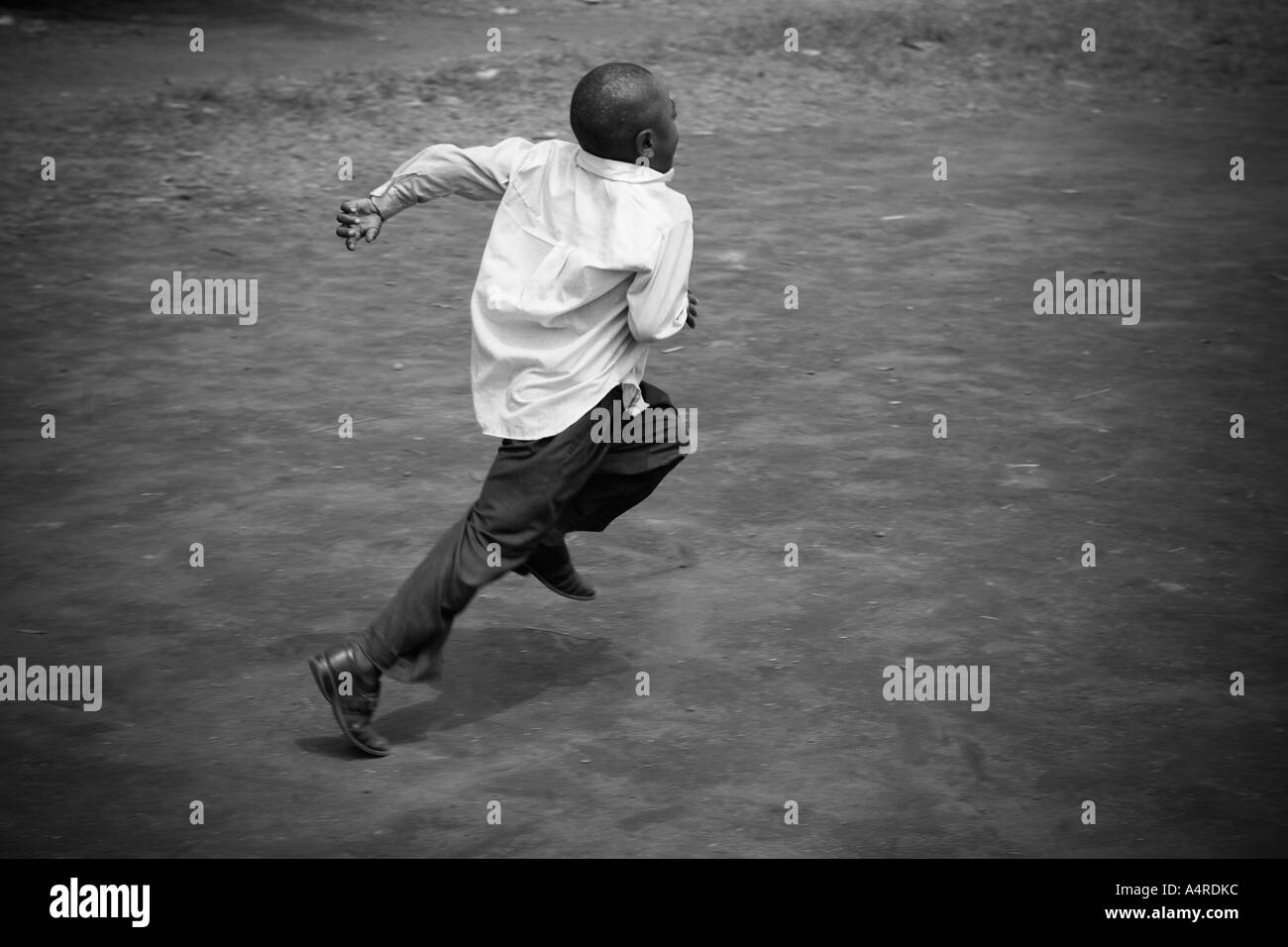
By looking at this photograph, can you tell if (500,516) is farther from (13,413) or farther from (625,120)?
(13,413)

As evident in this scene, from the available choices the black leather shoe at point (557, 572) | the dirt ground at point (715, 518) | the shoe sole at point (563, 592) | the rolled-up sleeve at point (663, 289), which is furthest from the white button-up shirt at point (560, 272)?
the dirt ground at point (715, 518)

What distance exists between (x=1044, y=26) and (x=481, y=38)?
4.50 meters

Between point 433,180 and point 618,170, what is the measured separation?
0.55m

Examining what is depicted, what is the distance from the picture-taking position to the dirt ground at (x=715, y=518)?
4.25m

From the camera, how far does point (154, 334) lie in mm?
7543

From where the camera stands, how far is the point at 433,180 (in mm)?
4473

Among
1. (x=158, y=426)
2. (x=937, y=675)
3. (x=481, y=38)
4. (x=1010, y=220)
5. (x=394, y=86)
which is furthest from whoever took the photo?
(x=481, y=38)

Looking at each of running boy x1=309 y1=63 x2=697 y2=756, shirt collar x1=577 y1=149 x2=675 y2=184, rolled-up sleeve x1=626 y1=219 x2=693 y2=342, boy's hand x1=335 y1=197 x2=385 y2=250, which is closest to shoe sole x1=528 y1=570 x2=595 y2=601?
running boy x1=309 y1=63 x2=697 y2=756

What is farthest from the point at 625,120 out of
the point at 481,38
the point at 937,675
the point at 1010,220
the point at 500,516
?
the point at 481,38

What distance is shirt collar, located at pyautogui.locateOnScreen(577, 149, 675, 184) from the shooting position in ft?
14.0

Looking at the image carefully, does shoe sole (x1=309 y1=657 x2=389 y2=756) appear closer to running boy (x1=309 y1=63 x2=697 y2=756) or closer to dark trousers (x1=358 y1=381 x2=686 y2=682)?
running boy (x1=309 y1=63 x2=697 y2=756)

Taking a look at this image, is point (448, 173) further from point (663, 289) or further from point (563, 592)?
point (563, 592)

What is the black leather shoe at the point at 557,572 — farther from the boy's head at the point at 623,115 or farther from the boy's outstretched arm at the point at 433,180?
the boy's head at the point at 623,115

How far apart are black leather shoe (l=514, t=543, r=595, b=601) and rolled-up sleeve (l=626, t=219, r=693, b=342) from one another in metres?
0.91
